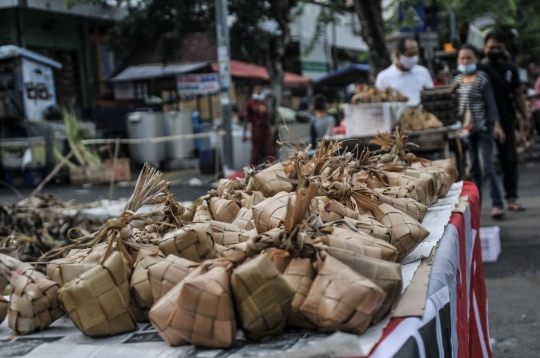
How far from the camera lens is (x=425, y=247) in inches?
86.7

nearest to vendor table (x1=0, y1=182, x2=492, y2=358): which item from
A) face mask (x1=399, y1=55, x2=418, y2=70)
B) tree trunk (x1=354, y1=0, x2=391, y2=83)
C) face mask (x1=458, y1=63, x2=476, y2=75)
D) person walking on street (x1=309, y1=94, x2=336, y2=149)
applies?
face mask (x1=399, y1=55, x2=418, y2=70)

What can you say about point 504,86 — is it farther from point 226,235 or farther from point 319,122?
point 226,235

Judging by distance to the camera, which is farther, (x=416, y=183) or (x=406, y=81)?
(x=406, y=81)

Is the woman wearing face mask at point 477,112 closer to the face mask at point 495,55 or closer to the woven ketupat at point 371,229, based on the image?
the face mask at point 495,55

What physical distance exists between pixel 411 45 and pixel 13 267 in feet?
18.6

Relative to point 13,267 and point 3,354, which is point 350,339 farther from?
point 13,267

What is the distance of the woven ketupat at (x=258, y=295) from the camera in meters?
1.47

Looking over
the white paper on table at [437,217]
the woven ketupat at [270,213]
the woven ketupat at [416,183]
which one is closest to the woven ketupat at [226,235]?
the woven ketupat at [270,213]

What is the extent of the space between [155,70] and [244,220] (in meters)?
17.2

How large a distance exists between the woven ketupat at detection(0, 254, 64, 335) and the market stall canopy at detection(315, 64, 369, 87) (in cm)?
2131

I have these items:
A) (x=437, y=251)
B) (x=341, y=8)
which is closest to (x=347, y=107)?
(x=437, y=251)

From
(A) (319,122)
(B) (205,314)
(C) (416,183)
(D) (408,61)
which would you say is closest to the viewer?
(B) (205,314)

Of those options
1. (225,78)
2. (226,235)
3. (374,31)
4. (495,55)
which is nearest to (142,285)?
(226,235)

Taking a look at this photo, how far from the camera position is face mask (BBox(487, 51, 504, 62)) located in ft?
23.0
